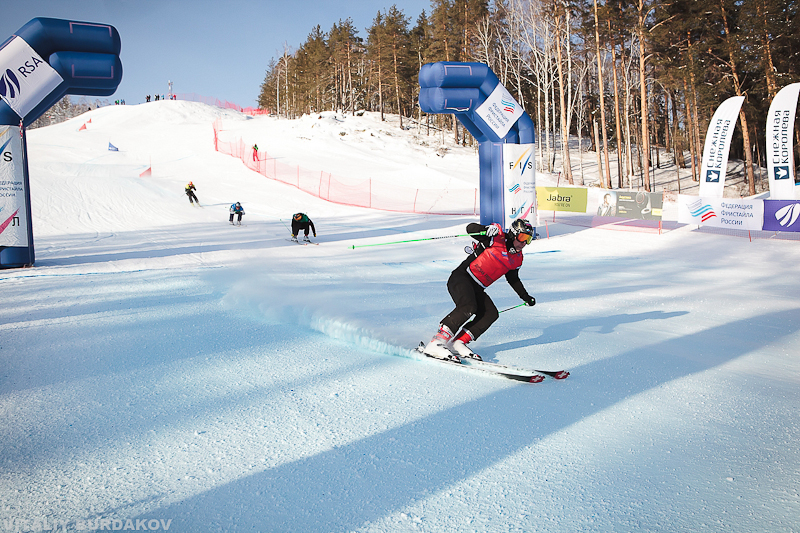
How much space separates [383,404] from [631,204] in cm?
1540

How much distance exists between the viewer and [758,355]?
17.6 ft

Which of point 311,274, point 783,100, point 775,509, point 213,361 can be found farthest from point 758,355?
point 783,100

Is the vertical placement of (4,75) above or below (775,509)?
above

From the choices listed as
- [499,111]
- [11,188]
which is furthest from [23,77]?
[499,111]

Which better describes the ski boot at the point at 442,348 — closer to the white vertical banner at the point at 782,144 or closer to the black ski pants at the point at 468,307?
the black ski pants at the point at 468,307

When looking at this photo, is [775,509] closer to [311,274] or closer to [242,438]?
[242,438]

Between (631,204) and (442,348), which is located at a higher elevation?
(631,204)

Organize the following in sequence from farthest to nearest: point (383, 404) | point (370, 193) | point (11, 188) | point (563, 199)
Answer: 1. point (370, 193)
2. point (563, 199)
3. point (11, 188)
4. point (383, 404)

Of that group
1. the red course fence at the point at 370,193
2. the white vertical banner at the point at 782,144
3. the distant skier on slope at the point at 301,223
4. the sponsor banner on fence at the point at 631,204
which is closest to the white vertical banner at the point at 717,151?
the white vertical banner at the point at 782,144

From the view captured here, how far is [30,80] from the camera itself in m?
9.71

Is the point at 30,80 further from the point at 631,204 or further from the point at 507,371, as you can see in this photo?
the point at 631,204

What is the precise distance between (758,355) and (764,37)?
2256cm

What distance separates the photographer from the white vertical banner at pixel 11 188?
9633 mm

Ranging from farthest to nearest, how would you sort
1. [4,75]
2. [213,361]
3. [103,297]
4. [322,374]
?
[4,75]
[103,297]
[213,361]
[322,374]
